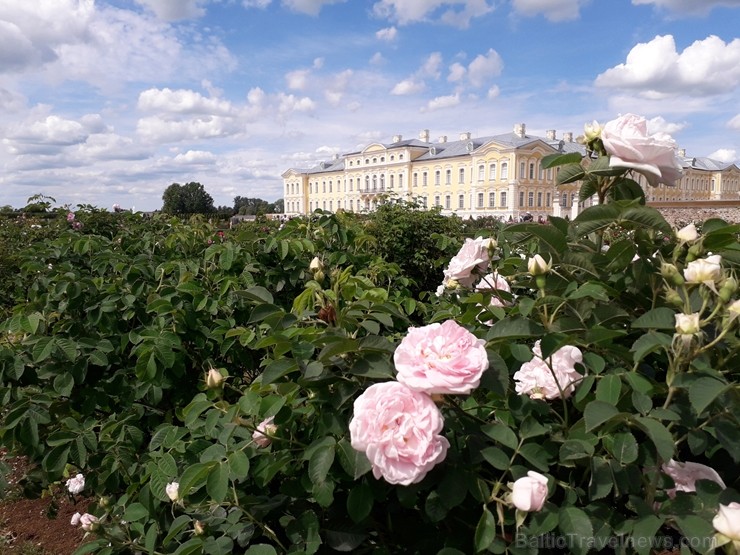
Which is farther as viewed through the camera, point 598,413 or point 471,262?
point 471,262

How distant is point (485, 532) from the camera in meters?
0.85

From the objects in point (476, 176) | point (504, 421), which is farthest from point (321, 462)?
point (476, 176)

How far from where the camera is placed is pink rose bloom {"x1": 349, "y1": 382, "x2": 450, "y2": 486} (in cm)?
79

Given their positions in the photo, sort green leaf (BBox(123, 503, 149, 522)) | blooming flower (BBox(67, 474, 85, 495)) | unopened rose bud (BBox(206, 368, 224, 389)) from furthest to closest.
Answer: blooming flower (BBox(67, 474, 85, 495)) → green leaf (BBox(123, 503, 149, 522)) → unopened rose bud (BBox(206, 368, 224, 389))

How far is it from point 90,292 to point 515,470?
86.2 inches

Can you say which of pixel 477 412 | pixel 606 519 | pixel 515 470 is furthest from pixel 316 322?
pixel 606 519

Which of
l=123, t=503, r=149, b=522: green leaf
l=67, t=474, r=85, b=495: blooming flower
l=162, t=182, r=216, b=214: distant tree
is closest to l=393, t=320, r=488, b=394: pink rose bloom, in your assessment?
l=123, t=503, r=149, b=522: green leaf

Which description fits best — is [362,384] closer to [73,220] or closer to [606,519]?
[606,519]

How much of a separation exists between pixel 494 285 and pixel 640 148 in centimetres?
47

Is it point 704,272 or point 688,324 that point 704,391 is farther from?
point 704,272

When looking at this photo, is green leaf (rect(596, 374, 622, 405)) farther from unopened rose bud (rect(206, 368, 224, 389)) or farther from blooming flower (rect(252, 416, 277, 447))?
unopened rose bud (rect(206, 368, 224, 389))

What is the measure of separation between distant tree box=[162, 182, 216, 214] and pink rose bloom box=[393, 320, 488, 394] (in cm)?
7152

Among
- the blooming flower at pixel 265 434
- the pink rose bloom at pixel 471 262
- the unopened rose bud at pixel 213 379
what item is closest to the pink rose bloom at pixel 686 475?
the pink rose bloom at pixel 471 262

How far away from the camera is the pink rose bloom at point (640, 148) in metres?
1.02
